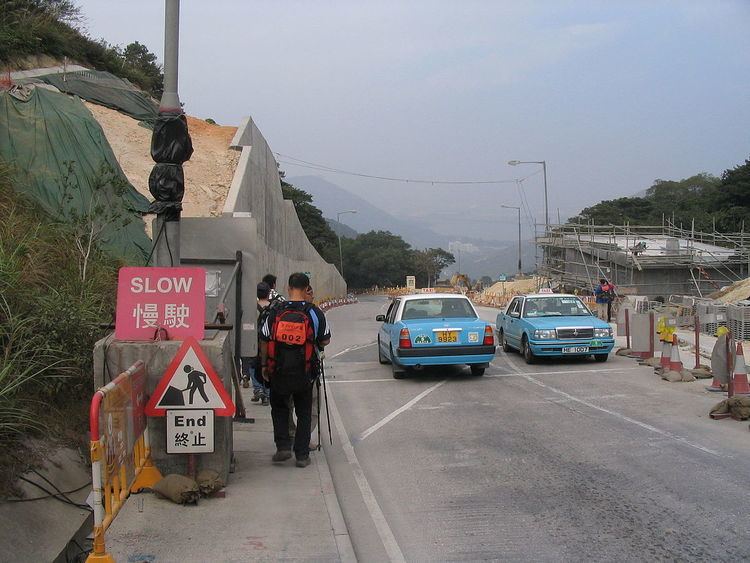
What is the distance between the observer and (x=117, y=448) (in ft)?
15.4

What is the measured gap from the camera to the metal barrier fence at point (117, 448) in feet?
13.5

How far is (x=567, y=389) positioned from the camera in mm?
11805

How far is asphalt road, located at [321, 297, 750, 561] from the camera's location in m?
5.08

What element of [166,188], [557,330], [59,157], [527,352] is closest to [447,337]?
[557,330]

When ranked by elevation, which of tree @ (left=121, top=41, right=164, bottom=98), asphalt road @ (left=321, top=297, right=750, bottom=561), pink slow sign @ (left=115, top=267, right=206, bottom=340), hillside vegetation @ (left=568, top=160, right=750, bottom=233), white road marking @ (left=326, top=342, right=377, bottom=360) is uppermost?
tree @ (left=121, top=41, right=164, bottom=98)

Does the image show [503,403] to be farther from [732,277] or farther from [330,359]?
[732,277]

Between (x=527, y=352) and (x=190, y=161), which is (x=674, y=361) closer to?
(x=527, y=352)

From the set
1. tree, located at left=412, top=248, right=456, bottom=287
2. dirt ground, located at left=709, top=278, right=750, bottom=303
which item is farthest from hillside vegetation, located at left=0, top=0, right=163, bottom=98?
tree, located at left=412, top=248, right=456, bottom=287

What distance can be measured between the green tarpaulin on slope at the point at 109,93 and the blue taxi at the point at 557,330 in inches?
670

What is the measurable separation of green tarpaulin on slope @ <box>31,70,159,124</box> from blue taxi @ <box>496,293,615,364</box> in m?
17.0

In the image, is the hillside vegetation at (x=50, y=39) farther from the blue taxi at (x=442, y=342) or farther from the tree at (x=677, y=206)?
the tree at (x=677, y=206)

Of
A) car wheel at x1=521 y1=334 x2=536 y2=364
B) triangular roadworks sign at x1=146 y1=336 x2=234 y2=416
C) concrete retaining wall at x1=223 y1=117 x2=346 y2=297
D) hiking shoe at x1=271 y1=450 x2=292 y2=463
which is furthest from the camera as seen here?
concrete retaining wall at x1=223 y1=117 x2=346 y2=297

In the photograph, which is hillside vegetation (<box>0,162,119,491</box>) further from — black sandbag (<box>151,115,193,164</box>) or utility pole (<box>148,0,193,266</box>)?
black sandbag (<box>151,115,193,164</box>)

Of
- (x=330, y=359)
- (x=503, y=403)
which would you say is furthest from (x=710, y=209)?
(x=503, y=403)
